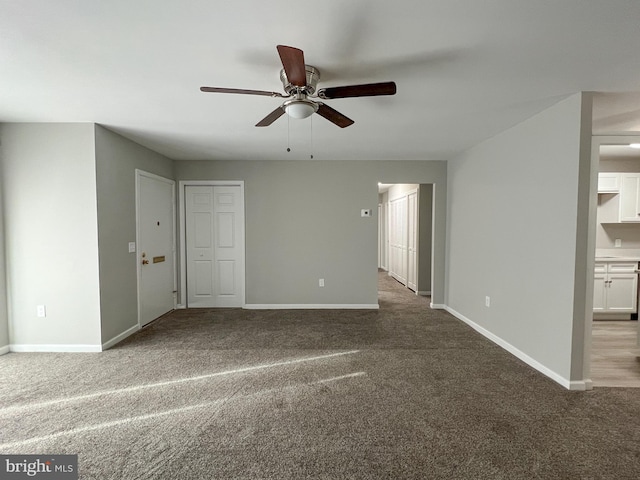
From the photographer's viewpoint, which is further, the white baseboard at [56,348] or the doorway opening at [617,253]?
the doorway opening at [617,253]

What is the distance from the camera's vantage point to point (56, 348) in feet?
10.3

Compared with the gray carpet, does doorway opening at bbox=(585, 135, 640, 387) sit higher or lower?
higher

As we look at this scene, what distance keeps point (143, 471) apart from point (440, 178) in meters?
4.93

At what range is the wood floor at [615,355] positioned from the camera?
101 inches

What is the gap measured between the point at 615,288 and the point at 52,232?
716 centimetres

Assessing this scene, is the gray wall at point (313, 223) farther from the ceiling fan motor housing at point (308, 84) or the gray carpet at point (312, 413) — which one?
the ceiling fan motor housing at point (308, 84)

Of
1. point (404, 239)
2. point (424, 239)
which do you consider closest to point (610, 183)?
point (424, 239)

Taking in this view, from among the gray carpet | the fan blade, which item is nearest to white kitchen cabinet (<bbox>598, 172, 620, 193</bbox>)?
the gray carpet

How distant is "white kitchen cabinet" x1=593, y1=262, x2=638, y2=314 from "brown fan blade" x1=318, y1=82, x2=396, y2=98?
435 cm

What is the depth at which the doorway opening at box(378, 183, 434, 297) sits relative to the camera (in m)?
5.83

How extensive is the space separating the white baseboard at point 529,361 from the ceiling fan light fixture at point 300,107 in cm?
300

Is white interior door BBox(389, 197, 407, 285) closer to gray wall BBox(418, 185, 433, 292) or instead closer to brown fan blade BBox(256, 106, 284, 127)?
gray wall BBox(418, 185, 433, 292)

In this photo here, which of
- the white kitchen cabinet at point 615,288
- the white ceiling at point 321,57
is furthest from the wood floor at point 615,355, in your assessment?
the white ceiling at point 321,57

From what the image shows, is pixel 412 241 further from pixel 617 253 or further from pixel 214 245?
pixel 214 245
